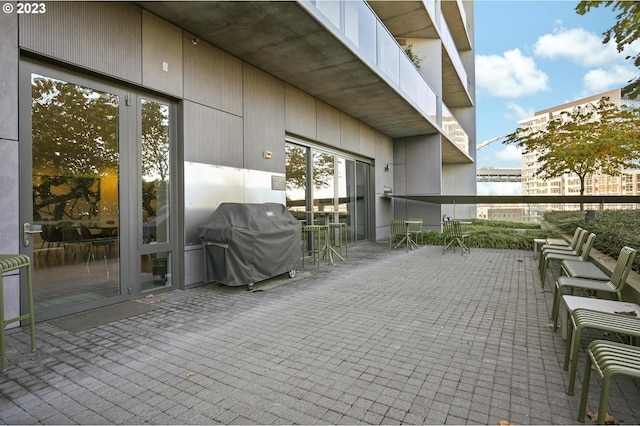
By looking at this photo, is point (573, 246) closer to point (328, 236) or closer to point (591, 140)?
point (328, 236)

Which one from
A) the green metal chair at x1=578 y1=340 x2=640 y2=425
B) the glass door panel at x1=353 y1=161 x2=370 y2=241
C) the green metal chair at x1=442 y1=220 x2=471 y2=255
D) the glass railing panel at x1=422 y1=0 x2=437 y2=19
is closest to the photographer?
the green metal chair at x1=578 y1=340 x2=640 y2=425

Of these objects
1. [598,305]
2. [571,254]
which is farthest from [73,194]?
[571,254]

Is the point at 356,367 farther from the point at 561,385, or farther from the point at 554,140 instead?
the point at 554,140

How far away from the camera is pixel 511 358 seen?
10.1 feet

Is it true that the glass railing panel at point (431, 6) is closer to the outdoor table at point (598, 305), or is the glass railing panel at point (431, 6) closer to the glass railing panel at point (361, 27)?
the glass railing panel at point (361, 27)

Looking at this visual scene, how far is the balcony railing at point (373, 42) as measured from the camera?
19.9ft

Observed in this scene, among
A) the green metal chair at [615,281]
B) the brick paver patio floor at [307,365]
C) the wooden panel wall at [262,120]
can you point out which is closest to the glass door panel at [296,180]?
the wooden panel wall at [262,120]

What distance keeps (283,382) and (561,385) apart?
205 cm

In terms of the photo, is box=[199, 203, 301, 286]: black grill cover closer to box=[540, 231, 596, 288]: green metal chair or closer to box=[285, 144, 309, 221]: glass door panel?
box=[285, 144, 309, 221]: glass door panel

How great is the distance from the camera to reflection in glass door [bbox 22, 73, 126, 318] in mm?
4109

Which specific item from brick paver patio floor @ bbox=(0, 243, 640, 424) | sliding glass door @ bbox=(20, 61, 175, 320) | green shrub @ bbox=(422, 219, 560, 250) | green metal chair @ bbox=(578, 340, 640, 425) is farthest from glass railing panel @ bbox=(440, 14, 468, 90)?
green metal chair @ bbox=(578, 340, 640, 425)

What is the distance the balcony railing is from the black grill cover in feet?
10.8

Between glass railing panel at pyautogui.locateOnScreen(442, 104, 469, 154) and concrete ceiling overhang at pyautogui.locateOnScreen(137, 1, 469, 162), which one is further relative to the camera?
glass railing panel at pyautogui.locateOnScreen(442, 104, 469, 154)

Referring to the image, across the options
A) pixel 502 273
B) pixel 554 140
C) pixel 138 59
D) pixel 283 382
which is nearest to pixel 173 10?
pixel 138 59
